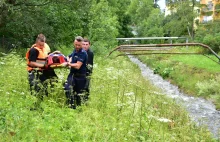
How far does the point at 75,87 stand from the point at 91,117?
1.17 metres

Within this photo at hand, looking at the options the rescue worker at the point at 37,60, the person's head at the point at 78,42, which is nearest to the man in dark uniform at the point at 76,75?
the person's head at the point at 78,42

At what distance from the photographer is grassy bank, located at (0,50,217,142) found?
568 centimetres

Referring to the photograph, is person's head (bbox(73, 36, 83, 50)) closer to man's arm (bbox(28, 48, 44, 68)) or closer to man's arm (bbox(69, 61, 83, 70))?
man's arm (bbox(69, 61, 83, 70))

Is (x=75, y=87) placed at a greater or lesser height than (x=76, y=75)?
lesser

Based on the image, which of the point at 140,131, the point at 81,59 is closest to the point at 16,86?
the point at 81,59

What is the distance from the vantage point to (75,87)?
830 cm

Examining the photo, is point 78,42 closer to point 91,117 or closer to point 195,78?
point 91,117

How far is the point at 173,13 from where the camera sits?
56969mm

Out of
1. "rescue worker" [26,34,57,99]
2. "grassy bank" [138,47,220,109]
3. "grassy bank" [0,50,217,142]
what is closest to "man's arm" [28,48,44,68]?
"rescue worker" [26,34,57,99]

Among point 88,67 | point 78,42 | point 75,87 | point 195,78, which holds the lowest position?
point 195,78

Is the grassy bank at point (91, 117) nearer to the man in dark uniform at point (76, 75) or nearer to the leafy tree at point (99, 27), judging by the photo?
the man in dark uniform at point (76, 75)

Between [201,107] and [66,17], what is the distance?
10.4m

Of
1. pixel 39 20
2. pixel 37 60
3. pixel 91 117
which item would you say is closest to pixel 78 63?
pixel 37 60

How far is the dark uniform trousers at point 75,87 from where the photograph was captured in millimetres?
8125
